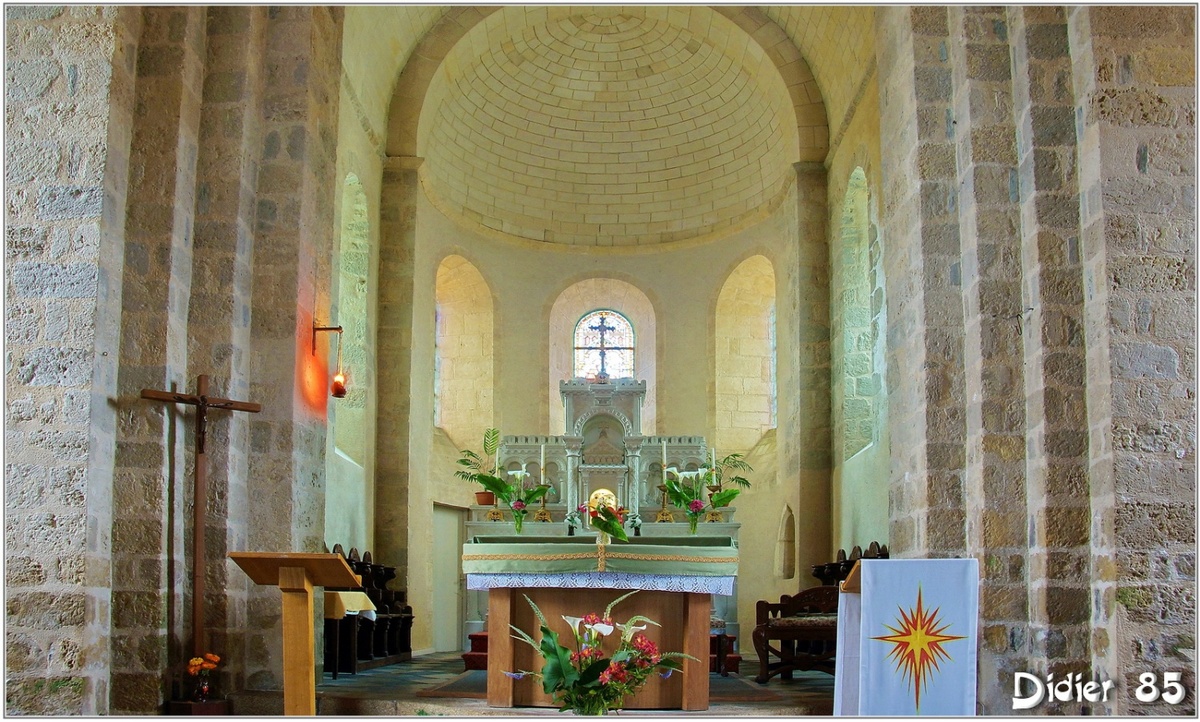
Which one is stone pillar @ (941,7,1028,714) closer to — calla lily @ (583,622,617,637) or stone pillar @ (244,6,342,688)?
calla lily @ (583,622,617,637)

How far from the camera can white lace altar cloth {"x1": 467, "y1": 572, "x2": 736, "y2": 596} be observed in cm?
761

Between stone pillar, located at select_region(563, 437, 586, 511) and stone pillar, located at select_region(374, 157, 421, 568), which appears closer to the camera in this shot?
stone pillar, located at select_region(374, 157, 421, 568)

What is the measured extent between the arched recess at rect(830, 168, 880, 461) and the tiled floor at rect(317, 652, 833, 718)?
3820 mm

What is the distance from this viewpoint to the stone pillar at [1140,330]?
674 centimetres

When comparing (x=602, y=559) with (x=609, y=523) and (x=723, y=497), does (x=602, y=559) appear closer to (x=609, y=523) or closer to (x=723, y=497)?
(x=609, y=523)

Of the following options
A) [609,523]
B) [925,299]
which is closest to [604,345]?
[925,299]

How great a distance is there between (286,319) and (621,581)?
3.29 m

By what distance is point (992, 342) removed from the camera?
26.3 ft

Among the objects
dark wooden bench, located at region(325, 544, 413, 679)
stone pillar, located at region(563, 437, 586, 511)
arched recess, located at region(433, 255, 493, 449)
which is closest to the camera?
dark wooden bench, located at region(325, 544, 413, 679)

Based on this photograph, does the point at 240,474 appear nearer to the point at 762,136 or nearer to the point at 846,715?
the point at 846,715

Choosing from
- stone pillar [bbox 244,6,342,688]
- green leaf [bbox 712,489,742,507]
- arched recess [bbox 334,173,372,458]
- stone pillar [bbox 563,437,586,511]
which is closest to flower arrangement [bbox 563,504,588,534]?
stone pillar [bbox 563,437,586,511]

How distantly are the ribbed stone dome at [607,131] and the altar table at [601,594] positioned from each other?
8514 mm

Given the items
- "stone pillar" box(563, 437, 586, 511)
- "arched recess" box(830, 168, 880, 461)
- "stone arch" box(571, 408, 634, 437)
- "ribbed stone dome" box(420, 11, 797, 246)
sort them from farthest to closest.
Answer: "ribbed stone dome" box(420, 11, 797, 246), "stone arch" box(571, 408, 634, 437), "stone pillar" box(563, 437, 586, 511), "arched recess" box(830, 168, 880, 461)

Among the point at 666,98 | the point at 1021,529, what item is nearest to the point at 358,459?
the point at 666,98
